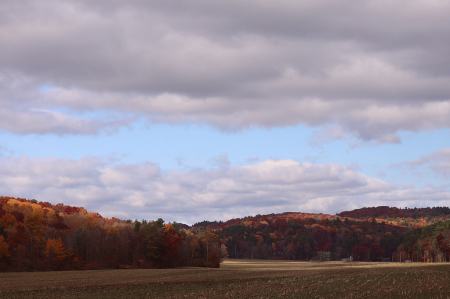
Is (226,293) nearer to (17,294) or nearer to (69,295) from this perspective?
(69,295)

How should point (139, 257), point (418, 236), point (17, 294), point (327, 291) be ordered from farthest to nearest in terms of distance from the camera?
point (418, 236), point (139, 257), point (17, 294), point (327, 291)

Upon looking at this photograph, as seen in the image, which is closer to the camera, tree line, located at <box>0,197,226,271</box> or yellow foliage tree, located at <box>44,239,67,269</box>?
tree line, located at <box>0,197,226,271</box>

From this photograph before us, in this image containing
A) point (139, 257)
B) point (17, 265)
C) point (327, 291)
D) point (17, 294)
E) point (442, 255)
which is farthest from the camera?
point (442, 255)

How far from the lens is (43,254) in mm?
111562

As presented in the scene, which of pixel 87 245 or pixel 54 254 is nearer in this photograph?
pixel 54 254

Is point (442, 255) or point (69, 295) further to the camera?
point (442, 255)

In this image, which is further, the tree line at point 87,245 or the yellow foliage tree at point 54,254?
the yellow foliage tree at point 54,254

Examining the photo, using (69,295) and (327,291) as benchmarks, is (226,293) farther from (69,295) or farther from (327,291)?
(69,295)

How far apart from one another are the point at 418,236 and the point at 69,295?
182 m

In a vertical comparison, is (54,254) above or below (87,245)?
below

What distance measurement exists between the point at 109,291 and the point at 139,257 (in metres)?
79.7

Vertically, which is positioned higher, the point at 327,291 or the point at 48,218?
the point at 48,218

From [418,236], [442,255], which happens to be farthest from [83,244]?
[418,236]

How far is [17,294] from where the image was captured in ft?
153
